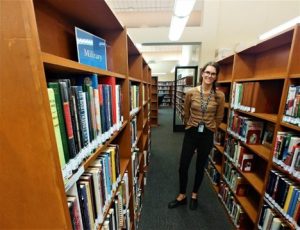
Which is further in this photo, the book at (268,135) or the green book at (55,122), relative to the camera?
the book at (268,135)

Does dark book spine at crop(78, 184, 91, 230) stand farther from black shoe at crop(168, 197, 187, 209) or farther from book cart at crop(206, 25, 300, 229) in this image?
black shoe at crop(168, 197, 187, 209)

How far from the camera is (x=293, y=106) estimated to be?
3.65 ft

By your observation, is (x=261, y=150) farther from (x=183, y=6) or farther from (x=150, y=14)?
(x=150, y=14)

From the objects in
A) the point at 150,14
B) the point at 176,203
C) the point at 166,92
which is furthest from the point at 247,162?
the point at 166,92

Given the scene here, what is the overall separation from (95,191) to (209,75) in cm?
148

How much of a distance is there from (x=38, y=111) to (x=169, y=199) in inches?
85.2

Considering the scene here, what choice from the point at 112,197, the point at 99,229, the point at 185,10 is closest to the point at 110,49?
the point at 112,197

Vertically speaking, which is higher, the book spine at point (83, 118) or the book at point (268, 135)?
the book spine at point (83, 118)

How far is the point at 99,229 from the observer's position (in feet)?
2.50

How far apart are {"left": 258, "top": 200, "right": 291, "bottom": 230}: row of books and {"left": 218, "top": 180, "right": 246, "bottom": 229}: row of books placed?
27 centimetres

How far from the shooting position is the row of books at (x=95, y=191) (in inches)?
23.1

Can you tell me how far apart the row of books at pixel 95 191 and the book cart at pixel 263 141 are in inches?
46.4

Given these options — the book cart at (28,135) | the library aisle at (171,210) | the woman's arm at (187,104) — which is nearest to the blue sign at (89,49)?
the book cart at (28,135)

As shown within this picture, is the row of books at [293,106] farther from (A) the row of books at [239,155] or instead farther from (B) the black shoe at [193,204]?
(B) the black shoe at [193,204]
